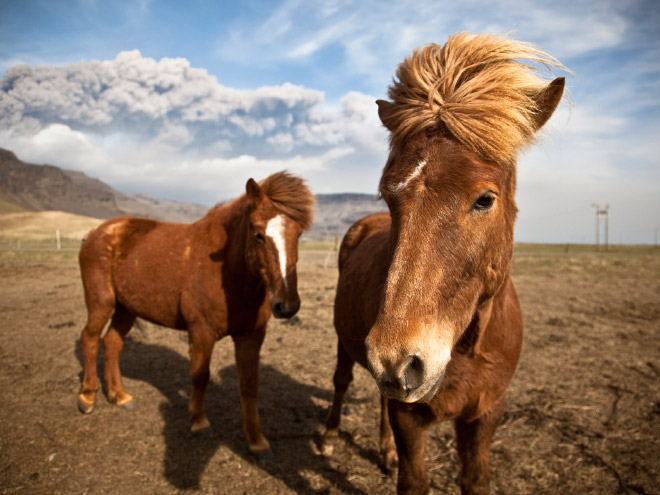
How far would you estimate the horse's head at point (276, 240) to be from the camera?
351cm

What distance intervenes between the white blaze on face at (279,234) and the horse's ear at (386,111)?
193 cm

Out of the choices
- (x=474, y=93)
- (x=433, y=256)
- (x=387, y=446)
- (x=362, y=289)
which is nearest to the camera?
(x=433, y=256)

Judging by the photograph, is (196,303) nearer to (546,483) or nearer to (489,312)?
(489,312)

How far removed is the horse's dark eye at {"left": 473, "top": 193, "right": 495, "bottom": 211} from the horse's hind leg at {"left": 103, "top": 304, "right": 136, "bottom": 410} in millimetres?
4681

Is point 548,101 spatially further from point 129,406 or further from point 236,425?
point 129,406

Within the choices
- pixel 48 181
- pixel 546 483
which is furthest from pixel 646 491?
pixel 48 181

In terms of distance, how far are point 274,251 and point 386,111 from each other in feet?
6.74

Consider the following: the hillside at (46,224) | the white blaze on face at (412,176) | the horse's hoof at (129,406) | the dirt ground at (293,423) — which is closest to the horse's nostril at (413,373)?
the white blaze on face at (412,176)

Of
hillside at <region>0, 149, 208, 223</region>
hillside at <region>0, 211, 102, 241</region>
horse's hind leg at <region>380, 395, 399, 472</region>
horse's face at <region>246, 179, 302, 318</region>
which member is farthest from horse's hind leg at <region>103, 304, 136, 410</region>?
hillside at <region>0, 149, 208, 223</region>

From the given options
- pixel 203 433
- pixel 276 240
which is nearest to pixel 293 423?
pixel 203 433

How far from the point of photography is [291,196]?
392 cm

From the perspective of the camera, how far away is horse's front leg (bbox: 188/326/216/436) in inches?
150

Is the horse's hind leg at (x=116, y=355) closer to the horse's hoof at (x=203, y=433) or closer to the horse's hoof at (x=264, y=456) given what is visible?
the horse's hoof at (x=203, y=433)

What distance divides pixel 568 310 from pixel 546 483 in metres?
7.07
